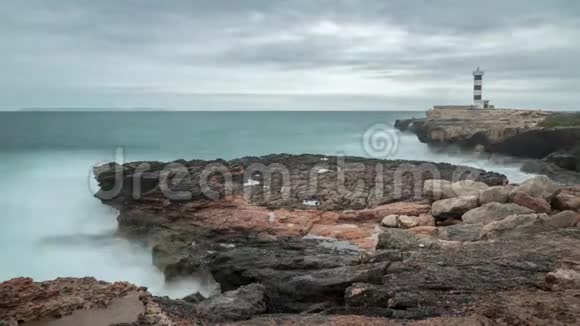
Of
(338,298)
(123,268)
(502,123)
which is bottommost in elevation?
(123,268)

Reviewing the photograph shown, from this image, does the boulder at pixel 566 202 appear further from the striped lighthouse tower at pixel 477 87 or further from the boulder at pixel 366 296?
the striped lighthouse tower at pixel 477 87

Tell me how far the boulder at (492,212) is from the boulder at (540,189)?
104 centimetres

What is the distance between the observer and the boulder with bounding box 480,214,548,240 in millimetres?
9070

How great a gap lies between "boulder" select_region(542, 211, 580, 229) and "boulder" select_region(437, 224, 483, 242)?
48.2 inches

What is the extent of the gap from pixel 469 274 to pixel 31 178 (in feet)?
85.2

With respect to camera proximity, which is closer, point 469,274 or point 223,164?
point 469,274

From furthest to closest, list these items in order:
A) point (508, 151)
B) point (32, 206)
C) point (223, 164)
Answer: point (508, 151), point (32, 206), point (223, 164)

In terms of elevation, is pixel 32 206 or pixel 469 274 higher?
pixel 469 274

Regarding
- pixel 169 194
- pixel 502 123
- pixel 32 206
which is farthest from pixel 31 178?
pixel 502 123

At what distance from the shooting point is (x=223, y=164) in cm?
1700

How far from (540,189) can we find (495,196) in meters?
1.13

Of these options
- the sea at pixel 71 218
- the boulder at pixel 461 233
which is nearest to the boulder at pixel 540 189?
the boulder at pixel 461 233

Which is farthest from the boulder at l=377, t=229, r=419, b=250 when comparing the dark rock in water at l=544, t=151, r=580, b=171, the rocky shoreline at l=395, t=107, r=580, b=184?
the dark rock in water at l=544, t=151, r=580, b=171

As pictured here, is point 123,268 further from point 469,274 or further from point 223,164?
point 469,274
